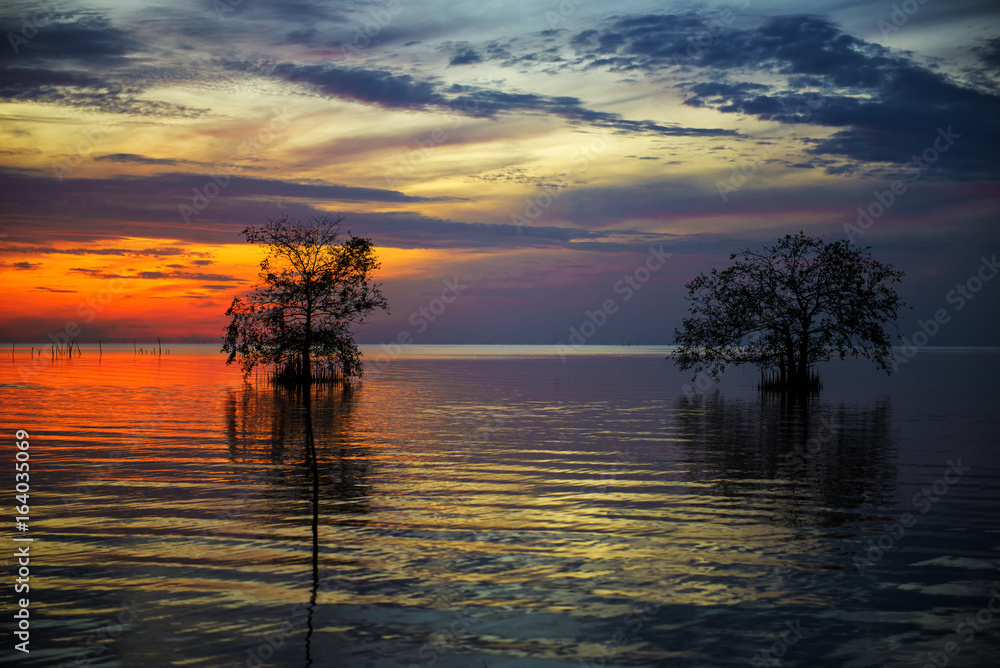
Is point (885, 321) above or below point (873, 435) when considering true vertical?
above

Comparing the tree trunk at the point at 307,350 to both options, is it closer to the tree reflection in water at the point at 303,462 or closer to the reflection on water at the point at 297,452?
the reflection on water at the point at 297,452

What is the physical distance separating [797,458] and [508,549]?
1495cm

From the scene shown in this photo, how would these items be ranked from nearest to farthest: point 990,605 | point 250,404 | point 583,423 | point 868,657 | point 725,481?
point 868,657 → point 990,605 → point 725,481 → point 583,423 → point 250,404

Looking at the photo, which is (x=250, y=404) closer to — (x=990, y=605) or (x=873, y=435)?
(x=873, y=435)

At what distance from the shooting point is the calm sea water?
9.73m

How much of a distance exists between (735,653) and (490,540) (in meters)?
5.94

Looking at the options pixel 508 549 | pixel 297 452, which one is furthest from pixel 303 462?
pixel 508 549

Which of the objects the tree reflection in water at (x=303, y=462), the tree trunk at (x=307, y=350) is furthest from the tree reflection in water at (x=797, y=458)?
the tree trunk at (x=307, y=350)

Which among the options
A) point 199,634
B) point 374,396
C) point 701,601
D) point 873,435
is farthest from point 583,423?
point 199,634

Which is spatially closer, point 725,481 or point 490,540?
point 490,540

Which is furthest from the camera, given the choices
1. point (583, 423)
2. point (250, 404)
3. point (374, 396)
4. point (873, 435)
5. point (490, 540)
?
point (374, 396)

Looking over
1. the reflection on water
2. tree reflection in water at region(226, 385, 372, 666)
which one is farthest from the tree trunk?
tree reflection in water at region(226, 385, 372, 666)

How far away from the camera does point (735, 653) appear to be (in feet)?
30.9

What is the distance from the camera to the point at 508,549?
13789mm
